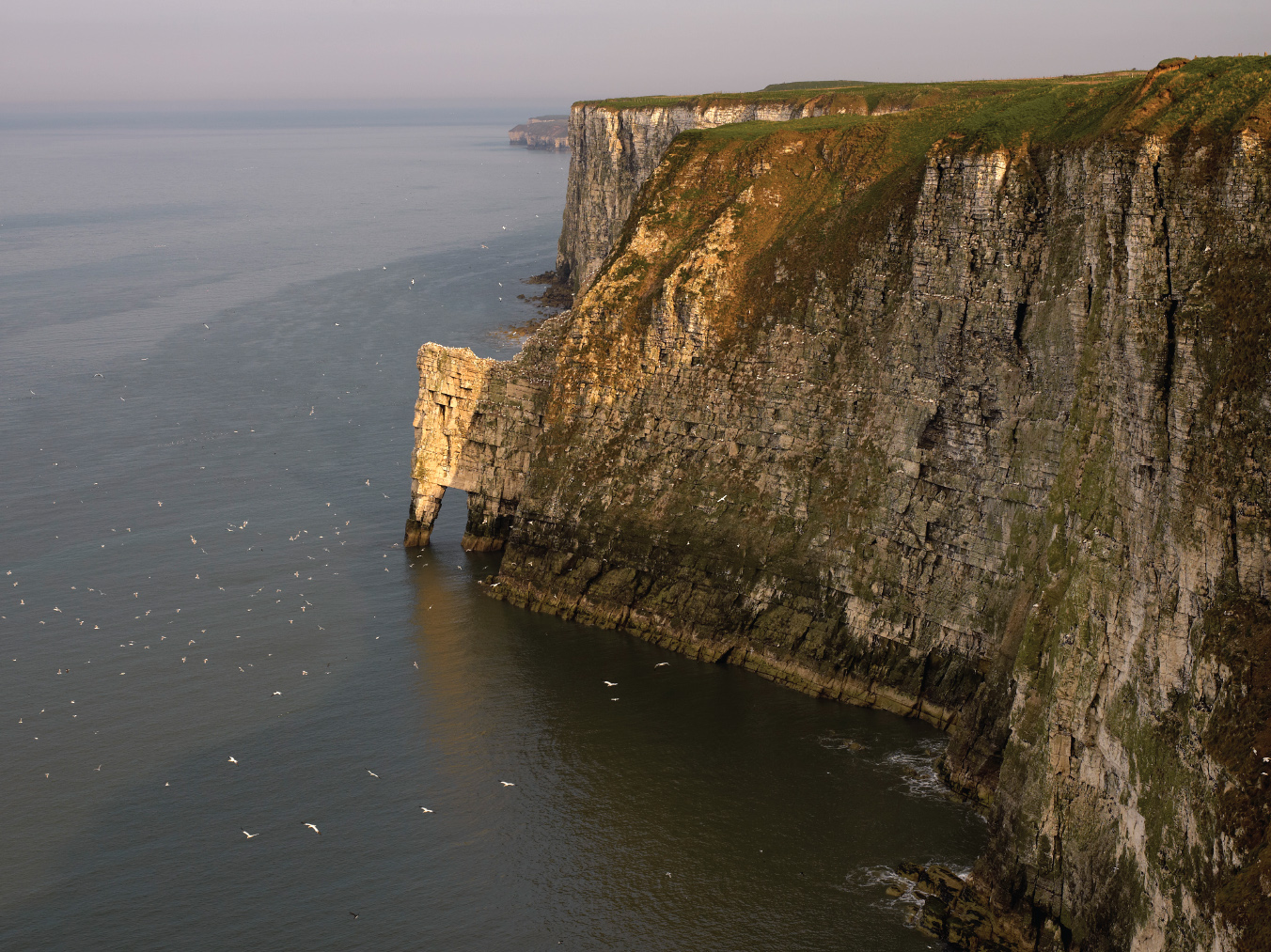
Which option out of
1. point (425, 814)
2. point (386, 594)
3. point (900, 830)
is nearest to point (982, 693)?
point (900, 830)

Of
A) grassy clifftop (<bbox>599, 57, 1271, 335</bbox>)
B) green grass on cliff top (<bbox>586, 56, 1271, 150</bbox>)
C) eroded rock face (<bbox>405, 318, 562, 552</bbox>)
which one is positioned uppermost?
green grass on cliff top (<bbox>586, 56, 1271, 150</bbox>)

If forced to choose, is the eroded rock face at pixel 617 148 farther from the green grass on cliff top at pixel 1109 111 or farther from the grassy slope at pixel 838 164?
the green grass on cliff top at pixel 1109 111

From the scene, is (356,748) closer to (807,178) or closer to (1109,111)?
(807,178)

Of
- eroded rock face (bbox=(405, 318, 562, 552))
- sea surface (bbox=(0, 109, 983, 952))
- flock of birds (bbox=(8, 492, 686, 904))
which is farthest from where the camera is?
eroded rock face (bbox=(405, 318, 562, 552))

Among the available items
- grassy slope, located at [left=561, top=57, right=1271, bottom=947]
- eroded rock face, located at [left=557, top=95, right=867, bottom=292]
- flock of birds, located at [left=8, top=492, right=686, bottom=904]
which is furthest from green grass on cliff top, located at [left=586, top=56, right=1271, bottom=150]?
eroded rock face, located at [left=557, top=95, right=867, bottom=292]

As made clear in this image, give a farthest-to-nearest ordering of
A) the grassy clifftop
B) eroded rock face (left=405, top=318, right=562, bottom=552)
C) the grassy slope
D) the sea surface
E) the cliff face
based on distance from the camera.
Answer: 1. eroded rock face (left=405, top=318, right=562, bottom=552)
2. the grassy clifftop
3. the sea surface
4. the grassy slope
5. the cliff face

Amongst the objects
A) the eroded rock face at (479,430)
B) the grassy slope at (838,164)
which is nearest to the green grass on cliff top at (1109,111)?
the grassy slope at (838,164)

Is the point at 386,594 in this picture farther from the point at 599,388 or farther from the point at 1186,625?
the point at 1186,625

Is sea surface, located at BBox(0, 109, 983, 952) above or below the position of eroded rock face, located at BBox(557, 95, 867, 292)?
below

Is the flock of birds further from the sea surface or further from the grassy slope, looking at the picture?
the grassy slope

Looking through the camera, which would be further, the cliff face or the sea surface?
the sea surface
